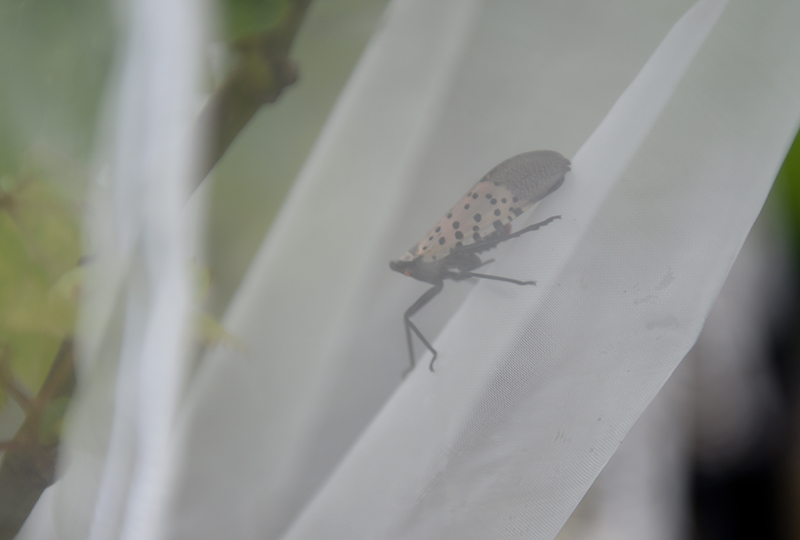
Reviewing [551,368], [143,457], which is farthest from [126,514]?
[551,368]

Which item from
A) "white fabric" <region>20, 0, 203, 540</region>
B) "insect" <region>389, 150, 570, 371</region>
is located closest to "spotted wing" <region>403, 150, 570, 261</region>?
"insect" <region>389, 150, 570, 371</region>

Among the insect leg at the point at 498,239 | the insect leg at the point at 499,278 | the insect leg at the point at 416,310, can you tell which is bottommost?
the insect leg at the point at 416,310

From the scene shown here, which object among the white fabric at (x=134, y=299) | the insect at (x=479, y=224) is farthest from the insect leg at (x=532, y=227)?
the white fabric at (x=134, y=299)

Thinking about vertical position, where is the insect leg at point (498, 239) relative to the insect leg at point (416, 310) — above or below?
above

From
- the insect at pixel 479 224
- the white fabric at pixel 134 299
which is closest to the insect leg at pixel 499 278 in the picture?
the insect at pixel 479 224

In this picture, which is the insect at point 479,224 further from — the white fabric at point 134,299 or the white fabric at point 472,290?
the white fabric at point 134,299

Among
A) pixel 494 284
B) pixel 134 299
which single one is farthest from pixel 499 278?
pixel 134 299

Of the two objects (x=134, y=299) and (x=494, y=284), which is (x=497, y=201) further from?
(x=134, y=299)
